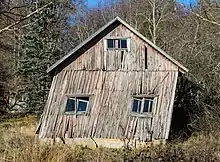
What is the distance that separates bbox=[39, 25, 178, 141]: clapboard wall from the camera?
23.5 metres

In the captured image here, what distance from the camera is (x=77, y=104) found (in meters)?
24.4

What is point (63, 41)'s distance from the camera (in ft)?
150

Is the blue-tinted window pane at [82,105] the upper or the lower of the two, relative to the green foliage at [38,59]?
lower

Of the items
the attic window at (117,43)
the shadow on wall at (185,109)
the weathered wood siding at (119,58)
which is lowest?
the shadow on wall at (185,109)

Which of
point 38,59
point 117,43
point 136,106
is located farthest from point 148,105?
Answer: point 38,59

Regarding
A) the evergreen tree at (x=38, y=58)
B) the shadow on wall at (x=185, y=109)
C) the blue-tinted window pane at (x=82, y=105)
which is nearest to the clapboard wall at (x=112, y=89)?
the blue-tinted window pane at (x=82, y=105)

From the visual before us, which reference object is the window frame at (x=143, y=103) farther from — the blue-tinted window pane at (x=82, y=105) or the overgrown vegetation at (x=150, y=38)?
the blue-tinted window pane at (x=82, y=105)

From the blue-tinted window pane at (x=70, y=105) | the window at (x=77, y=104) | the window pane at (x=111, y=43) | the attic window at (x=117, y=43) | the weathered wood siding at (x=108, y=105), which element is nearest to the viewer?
the weathered wood siding at (x=108, y=105)

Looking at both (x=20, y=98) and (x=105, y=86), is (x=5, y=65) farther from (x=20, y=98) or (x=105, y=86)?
(x=105, y=86)

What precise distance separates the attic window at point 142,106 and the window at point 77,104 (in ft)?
8.45

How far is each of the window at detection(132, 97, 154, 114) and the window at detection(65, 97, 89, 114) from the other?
8.45 ft

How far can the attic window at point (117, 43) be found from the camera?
2481cm

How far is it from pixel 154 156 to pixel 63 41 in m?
37.2

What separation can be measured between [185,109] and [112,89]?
5185 millimetres
